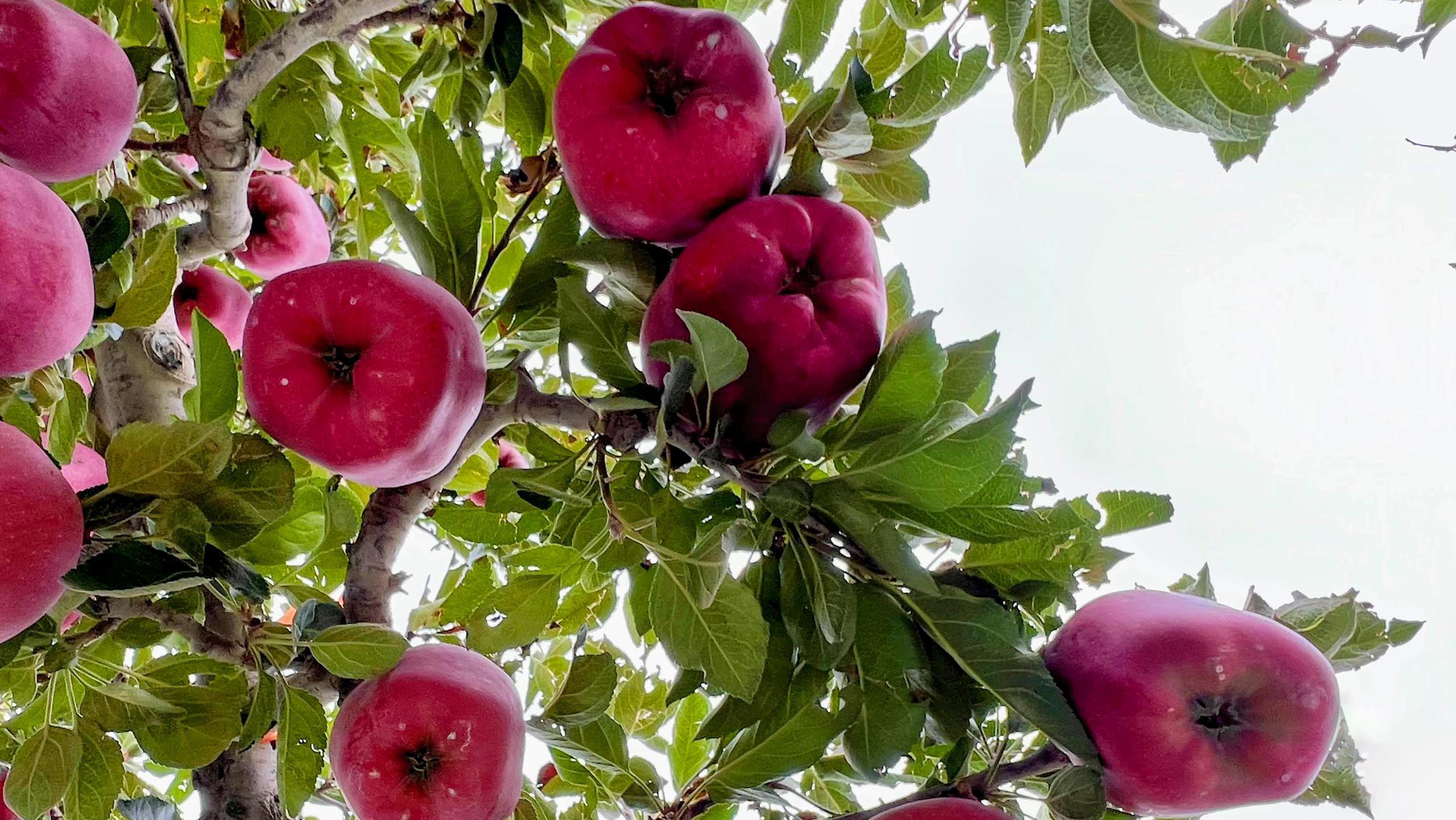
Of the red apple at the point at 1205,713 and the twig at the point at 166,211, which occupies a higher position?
the red apple at the point at 1205,713

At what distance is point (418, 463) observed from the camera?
0.65m

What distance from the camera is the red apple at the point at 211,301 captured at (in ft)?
3.65

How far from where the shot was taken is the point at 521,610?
0.72 metres

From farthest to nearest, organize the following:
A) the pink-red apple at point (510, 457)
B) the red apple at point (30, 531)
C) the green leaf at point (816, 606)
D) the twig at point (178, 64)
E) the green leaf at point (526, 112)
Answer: the pink-red apple at point (510, 457) < the green leaf at point (526, 112) < the twig at point (178, 64) < the green leaf at point (816, 606) < the red apple at point (30, 531)

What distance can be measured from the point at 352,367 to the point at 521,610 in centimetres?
23

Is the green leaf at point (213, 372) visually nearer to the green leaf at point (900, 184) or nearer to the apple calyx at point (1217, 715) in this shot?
the green leaf at point (900, 184)

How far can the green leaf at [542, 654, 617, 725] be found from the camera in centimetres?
71

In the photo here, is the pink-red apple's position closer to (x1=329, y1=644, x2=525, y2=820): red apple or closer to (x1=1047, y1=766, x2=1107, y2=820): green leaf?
(x1=329, y1=644, x2=525, y2=820): red apple

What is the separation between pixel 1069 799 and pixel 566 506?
40 centimetres

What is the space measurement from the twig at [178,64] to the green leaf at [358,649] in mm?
423

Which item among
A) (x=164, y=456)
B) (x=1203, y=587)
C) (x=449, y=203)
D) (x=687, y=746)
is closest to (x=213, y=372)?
(x=164, y=456)

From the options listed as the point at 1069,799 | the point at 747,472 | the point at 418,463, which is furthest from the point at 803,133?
the point at 1069,799

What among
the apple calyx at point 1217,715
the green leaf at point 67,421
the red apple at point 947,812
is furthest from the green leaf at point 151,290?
the apple calyx at point 1217,715

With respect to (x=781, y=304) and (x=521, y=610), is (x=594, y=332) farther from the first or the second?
(x=521, y=610)
